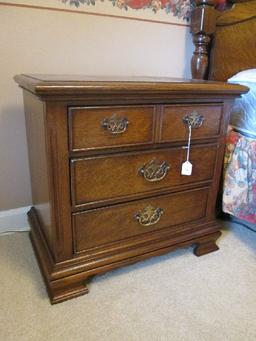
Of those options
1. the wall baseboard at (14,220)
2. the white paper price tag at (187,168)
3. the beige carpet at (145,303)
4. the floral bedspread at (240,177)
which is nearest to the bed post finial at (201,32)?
the floral bedspread at (240,177)

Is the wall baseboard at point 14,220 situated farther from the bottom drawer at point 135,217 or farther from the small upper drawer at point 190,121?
the small upper drawer at point 190,121

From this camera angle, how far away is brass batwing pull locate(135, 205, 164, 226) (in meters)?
0.98

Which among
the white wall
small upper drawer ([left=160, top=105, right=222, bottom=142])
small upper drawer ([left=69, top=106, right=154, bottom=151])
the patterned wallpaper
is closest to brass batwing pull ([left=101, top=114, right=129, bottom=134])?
small upper drawer ([left=69, top=106, right=154, bottom=151])

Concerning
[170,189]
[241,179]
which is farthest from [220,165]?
[170,189]

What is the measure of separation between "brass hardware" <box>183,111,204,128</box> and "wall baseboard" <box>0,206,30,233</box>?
2.77 ft

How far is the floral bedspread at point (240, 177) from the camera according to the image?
44.6 inches

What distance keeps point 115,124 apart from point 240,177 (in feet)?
2.11

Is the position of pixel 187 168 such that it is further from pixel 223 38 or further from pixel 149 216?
pixel 223 38

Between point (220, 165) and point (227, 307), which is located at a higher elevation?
point (220, 165)

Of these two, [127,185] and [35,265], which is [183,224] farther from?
[35,265]

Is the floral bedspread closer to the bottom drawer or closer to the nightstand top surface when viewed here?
the bottom drawer

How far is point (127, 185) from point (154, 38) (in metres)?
0.82

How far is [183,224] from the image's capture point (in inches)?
43.1

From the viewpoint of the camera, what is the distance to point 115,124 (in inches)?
31.9
